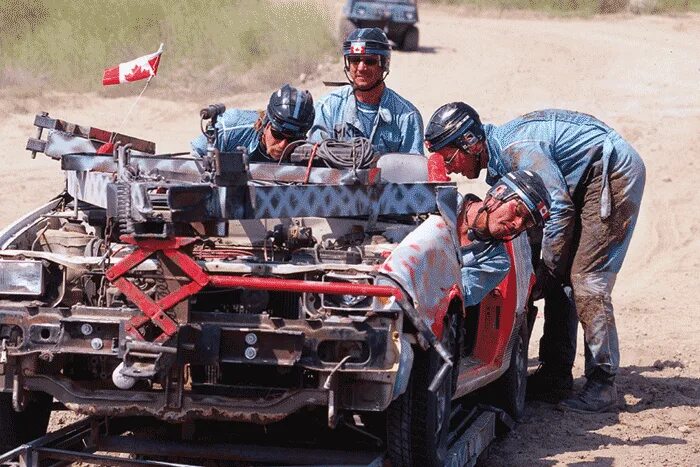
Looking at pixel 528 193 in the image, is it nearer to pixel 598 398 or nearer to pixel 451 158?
pixel 451 158

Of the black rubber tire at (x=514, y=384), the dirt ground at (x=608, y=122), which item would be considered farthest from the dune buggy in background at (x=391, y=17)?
the black rubber tire at (x=514, y=384)

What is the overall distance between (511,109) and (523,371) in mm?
13804

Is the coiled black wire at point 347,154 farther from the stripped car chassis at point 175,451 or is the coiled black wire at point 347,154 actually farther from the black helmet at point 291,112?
the stripped car chassis at point 175,451

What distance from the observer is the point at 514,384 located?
895 cm

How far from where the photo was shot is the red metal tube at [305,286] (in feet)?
20.5

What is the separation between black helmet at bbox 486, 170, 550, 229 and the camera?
298 inches

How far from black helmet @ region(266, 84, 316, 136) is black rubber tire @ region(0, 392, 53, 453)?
81.2 inches

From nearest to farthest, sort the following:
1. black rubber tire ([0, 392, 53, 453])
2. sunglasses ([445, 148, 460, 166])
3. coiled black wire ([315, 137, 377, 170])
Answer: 1. black rubber tire ([0, 392, 53, 453])
2. coiled black wire ([315, 137, 377, 170])
3. sunglasses ([445, 148, 460, 166])

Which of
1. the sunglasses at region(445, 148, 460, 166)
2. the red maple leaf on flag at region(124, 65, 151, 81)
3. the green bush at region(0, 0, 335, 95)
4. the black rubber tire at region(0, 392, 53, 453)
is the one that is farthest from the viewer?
the green bush at region(0, 0, 335, 95)

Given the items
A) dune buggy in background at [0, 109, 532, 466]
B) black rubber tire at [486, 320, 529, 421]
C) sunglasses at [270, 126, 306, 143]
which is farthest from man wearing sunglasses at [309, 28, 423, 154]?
dune buggy in background at [0, 109, 532, 466]

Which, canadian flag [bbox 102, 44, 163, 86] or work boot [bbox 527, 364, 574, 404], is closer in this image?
canadian flag [bbox 102, 44, 163, 86]

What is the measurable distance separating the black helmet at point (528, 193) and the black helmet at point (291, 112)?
1310 mm

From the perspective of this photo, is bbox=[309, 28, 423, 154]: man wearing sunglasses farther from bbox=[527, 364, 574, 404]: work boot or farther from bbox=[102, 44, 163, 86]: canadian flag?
bbox=[527, 364, 574, 404]: work boot

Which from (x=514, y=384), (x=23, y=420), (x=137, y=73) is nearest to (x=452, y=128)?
(x=514, y=384)
